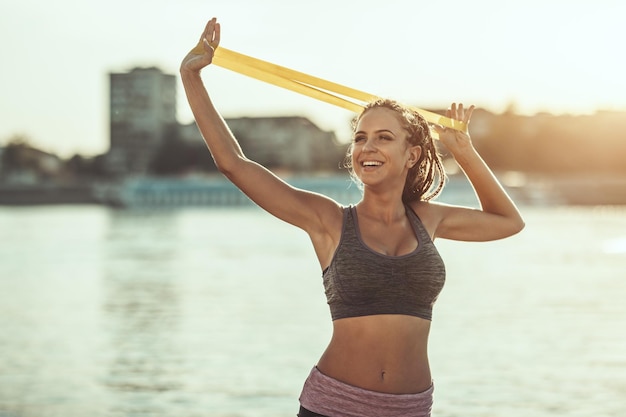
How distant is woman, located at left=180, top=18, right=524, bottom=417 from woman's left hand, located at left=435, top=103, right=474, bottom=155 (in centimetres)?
24

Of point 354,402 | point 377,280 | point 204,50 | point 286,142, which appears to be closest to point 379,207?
point 377,280

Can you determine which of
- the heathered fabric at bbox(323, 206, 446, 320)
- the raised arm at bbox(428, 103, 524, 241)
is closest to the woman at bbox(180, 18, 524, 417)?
the heathered fabric at bbox(323, 206, 446, 320)

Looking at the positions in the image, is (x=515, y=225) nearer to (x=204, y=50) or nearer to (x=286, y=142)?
(x=204, y=50)

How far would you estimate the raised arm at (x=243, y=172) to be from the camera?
3.18 m

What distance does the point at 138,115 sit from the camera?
158 metres

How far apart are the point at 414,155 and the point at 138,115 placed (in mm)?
157302

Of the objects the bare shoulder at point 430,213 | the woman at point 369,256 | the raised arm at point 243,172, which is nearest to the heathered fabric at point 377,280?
the woman at point 369,256

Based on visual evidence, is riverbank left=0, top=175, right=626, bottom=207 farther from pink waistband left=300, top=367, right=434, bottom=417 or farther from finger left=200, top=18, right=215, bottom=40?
pink waistband left=300, top=367, right=434, bottom=417

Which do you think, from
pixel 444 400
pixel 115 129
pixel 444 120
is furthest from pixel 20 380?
pixel 115 129

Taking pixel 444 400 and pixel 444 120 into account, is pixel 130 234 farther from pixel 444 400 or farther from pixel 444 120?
pixel 444 120

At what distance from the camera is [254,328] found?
1305 cm

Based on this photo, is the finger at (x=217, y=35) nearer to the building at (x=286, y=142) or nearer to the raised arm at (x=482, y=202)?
the raised arm at (x=482, y=202)

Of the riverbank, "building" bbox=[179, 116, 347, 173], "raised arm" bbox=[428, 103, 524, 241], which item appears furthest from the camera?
"building" bbox=[179, 116, 347, 173]

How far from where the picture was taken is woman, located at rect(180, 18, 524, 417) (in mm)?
3086
